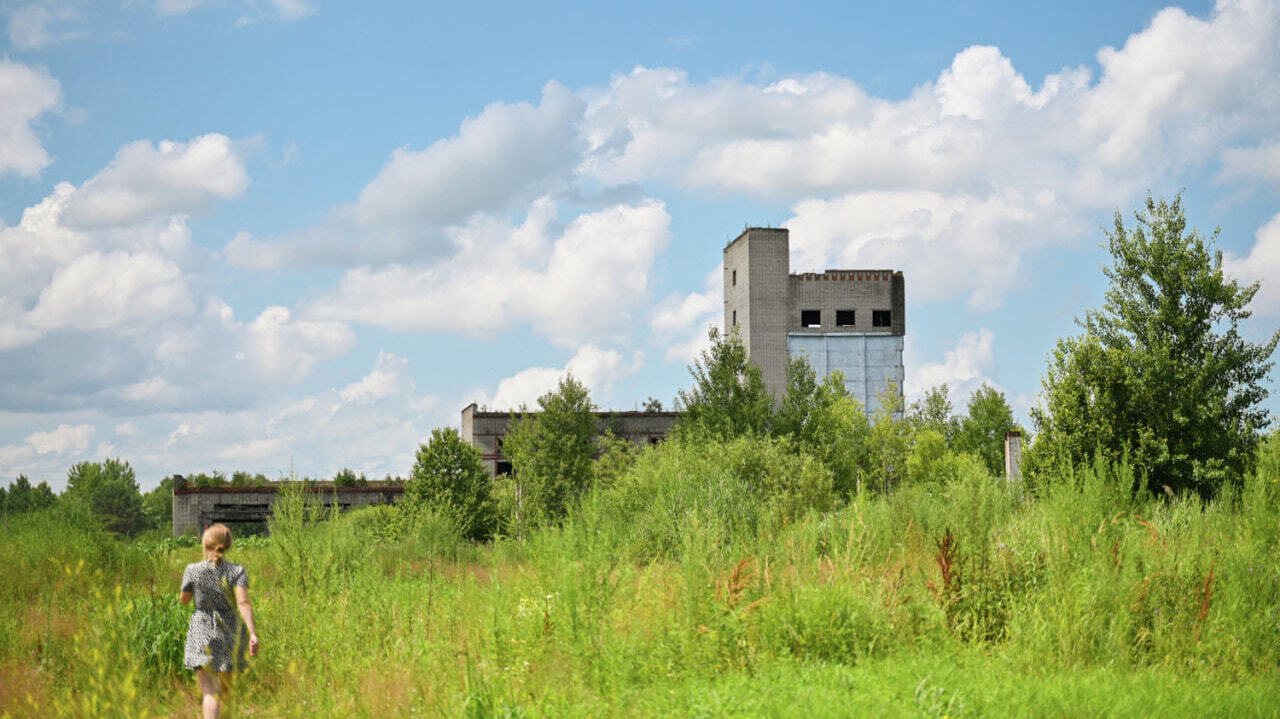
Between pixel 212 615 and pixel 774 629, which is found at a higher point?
pixel 212 615

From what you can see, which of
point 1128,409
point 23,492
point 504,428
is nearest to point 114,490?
point 23,492

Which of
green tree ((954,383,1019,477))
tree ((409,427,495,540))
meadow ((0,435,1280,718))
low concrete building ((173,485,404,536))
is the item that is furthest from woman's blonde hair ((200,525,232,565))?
green tree ((954,383,1019,477))

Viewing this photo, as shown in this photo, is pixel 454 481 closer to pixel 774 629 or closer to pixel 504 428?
pixel 774 629

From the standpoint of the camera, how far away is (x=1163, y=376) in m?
24.2

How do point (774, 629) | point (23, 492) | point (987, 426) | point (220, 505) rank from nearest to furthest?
point (774, 629), point (220, 505), point (987, 426), point (23, 492)

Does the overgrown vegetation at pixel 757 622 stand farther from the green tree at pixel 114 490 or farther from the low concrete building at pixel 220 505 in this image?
the green tree at pixel 114 490

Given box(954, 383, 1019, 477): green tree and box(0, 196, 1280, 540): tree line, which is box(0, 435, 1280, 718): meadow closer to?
box(0, 196, 1280, 540): tree line

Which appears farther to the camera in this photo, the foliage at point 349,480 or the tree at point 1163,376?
the foliage at point 349,480

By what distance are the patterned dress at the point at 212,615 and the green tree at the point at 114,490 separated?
255ft

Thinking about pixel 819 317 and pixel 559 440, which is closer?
pixel 559 440

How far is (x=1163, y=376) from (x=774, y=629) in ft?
65.7

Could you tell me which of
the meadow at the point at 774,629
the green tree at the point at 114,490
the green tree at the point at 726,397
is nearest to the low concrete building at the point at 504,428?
the green tree at the point at 726,397

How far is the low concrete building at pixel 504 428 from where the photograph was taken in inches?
2386

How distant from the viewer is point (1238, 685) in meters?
8.17
